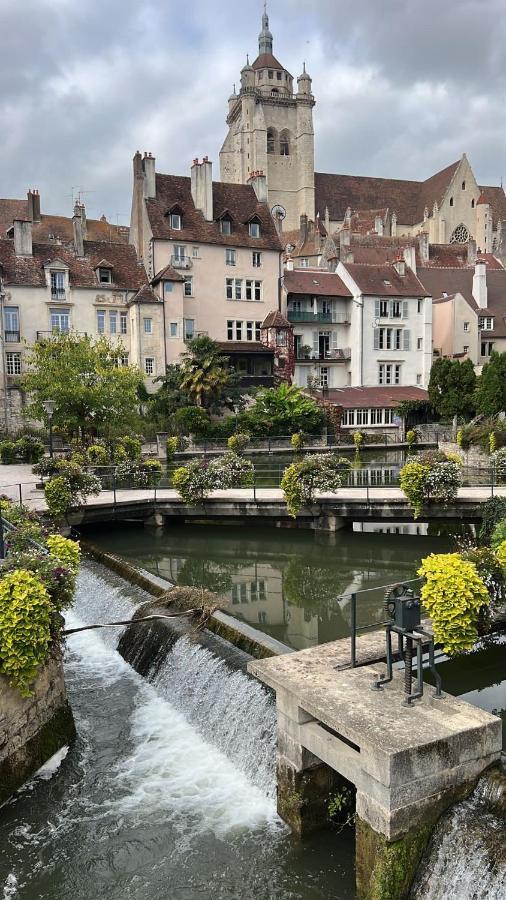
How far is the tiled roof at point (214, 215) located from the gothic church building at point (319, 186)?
97.4 ft

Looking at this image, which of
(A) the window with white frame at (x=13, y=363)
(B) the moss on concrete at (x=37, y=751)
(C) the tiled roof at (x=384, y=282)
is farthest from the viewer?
(C) the tiled roof at (x=384, y=282)

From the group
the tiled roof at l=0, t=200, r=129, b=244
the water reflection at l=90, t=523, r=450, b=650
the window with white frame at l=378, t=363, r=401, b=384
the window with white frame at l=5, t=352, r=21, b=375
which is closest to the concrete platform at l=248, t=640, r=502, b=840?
the water reflection at l=90, t=523, r=450, b=650

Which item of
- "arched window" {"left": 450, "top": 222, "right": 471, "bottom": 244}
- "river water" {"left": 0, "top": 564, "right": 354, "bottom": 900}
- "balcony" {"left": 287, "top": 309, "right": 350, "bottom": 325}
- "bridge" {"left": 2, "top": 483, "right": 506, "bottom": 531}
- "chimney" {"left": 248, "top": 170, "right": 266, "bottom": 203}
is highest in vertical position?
"arched window" {"left": 450, "top": 222, "right": 471, "bottom": 244}

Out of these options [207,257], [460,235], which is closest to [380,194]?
[460,235]

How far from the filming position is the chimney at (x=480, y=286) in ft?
188

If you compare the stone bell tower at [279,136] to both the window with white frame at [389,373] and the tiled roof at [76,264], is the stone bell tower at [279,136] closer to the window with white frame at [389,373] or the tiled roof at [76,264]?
the window with white frame at [389,373]

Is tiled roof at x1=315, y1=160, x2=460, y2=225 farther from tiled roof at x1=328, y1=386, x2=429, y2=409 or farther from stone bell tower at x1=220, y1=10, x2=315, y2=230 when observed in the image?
tiled roof at x1=328, y1=386, x2=429, y2=409

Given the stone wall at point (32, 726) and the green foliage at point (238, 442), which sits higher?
the green foliage at point (238, 442)

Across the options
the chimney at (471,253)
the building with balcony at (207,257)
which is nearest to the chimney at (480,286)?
the chimney at (471,253)

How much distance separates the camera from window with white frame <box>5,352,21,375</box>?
43938mm

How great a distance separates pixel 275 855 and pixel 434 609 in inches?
135

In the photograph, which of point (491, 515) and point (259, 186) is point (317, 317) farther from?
point (491, 515)

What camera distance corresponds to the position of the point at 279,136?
8506cm

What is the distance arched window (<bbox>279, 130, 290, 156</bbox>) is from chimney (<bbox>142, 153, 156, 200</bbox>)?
40.9m
